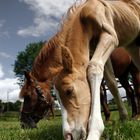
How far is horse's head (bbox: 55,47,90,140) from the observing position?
3.92m

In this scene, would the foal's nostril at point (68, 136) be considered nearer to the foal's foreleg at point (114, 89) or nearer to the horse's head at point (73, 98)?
the horse's head at point (73, 98)

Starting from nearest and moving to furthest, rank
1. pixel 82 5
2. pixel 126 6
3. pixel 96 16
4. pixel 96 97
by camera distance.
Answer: pixel 96 97 < pixel 96 16 < pixel 82 5 < pixel 126 6

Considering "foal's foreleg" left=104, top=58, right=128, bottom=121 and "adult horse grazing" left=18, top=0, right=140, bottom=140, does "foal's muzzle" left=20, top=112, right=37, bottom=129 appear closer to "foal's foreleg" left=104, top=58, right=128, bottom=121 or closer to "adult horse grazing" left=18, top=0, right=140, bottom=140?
"adult horse grazing" left=18, top=0, right=140, bottom=140

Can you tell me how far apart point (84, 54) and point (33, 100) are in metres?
3.32

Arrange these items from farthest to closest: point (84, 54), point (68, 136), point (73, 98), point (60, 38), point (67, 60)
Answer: point (60, 38) → point (84, 54) → point (67, 60) → point (73, 98) → point (68, 136)

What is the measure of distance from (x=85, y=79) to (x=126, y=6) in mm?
2399

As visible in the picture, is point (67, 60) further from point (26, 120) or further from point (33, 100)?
point (26, 120)

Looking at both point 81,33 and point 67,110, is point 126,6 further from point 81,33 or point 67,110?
point 67,110

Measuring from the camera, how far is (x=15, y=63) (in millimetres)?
67938

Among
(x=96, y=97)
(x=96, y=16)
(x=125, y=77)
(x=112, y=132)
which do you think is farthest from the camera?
(x=125, y=77)

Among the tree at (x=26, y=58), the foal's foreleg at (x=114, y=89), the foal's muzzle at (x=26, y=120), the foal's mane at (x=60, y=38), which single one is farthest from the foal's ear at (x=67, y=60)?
the tree at (x=26, y=58)

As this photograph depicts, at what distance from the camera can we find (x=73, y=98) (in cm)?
423

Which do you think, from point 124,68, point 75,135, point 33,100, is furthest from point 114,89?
point 124,68

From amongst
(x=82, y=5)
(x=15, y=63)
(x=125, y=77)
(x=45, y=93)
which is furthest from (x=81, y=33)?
(x=15, y=63)
